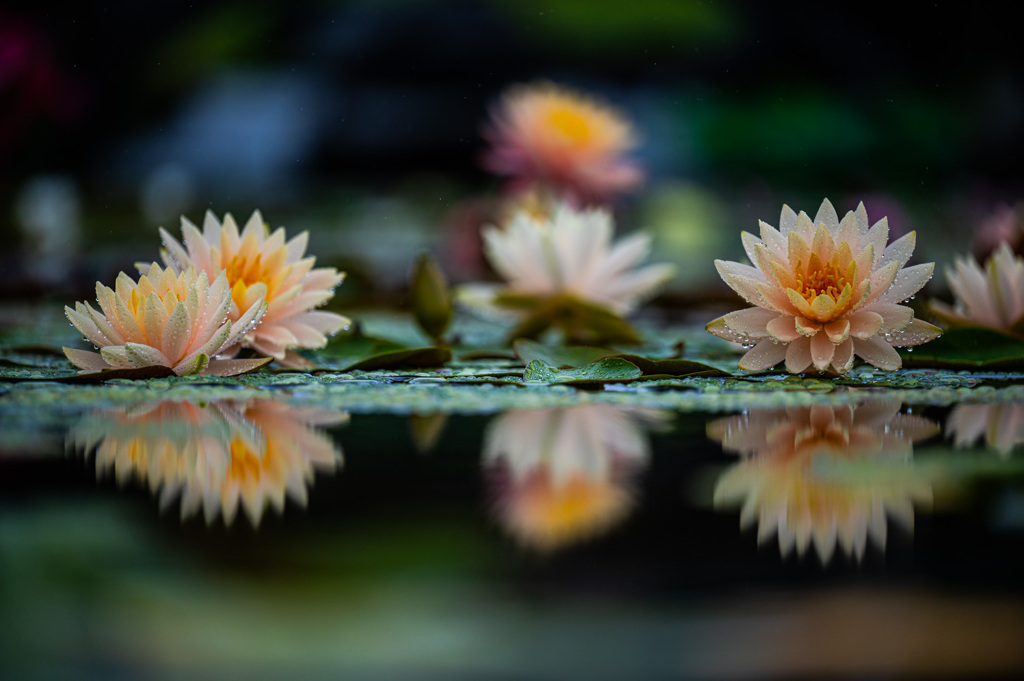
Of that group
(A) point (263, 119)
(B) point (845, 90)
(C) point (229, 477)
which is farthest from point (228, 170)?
(C) point (229, 477)

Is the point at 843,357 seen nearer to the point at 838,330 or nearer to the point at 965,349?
the point at 838,330

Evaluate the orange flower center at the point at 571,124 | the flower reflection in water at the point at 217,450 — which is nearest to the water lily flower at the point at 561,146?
the orange flower center at the point at 571,124

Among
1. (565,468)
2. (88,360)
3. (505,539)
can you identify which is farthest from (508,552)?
(88,360)

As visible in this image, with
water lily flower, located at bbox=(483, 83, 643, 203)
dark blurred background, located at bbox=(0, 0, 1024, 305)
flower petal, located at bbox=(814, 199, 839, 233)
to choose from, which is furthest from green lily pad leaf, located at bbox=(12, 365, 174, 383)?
dark blurred background, located at bbox=(0, 0, 1024, 305)

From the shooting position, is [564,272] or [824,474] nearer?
[824,474]

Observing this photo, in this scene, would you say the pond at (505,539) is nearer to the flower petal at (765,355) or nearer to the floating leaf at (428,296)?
the flower petal at (765,355)

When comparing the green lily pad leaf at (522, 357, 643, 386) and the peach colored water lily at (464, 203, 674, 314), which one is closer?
the green lily pad leaf at (522, 357, 643, 386)

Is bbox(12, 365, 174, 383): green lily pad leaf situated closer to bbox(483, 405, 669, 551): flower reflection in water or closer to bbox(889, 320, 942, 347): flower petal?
bbox(483, 405, 669, 551): flower reflection in water
